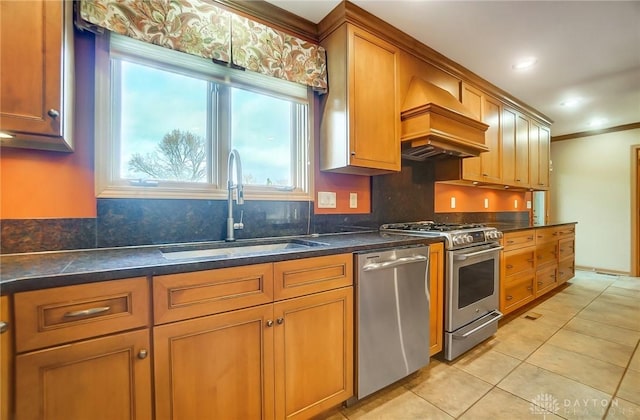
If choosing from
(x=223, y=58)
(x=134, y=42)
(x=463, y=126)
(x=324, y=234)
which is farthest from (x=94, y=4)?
(x=463, y=126)

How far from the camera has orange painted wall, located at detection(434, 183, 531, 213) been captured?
3.06 metres

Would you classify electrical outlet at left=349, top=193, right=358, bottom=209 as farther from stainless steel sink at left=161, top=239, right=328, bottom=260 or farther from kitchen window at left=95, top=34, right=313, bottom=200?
stainless steel sink at left=161, top=239, right=328, bottom=260

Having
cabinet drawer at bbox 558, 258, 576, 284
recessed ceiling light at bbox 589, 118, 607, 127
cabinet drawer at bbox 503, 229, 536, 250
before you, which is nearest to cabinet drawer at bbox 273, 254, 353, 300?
cabinet drawer at bbox 503, 229, 536, 250

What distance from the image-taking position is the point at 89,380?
904 mm

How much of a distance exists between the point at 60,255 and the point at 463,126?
9.21ft

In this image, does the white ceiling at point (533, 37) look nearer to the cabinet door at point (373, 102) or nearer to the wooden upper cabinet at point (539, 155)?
the cabinet door at point (373, 102)

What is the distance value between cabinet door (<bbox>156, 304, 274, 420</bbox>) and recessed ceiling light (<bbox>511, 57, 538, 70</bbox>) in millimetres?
3067

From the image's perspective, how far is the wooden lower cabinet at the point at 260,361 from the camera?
1.04m

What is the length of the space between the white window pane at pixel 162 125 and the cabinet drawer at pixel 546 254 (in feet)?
11.8

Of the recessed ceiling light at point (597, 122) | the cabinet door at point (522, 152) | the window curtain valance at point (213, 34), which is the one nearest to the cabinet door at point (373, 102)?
the window curtain valance at point (213, 34)

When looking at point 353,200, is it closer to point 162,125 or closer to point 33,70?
point 162,125

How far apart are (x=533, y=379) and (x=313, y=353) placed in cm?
154

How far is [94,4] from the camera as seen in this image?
4.24 ft

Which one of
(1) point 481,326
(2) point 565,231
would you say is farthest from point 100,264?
(2) point 565,231
